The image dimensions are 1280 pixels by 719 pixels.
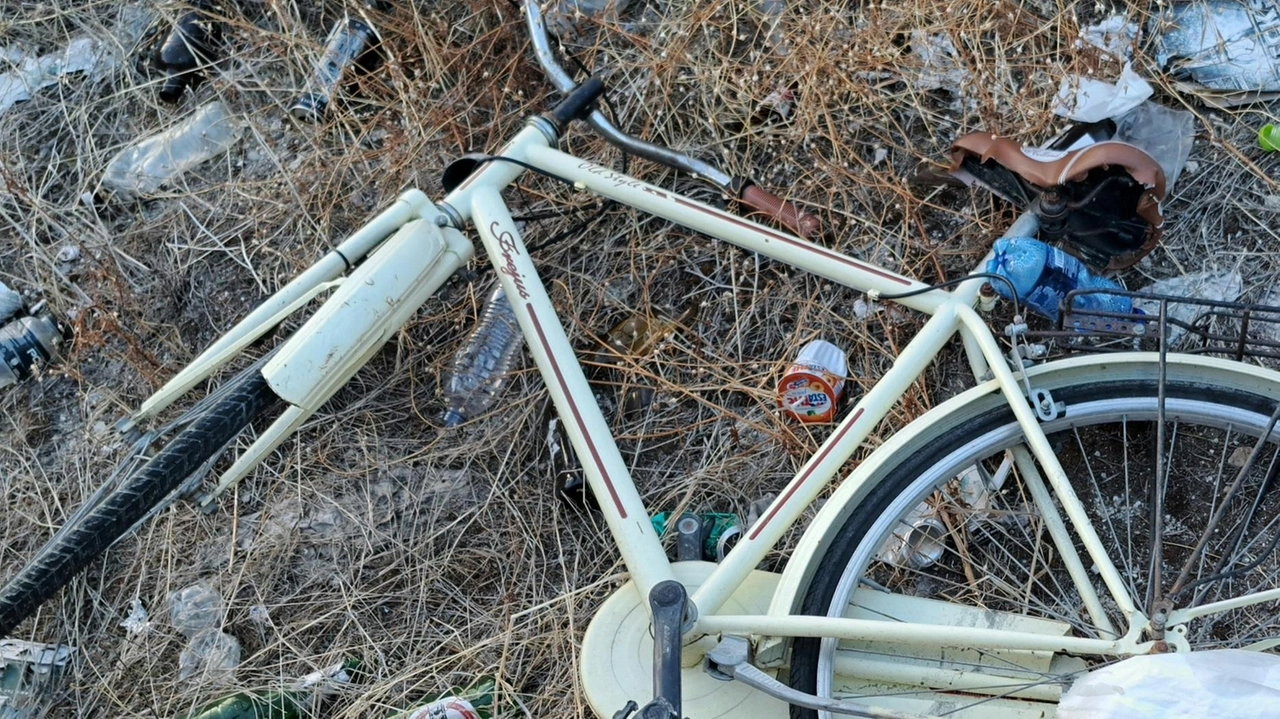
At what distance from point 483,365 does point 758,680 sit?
1319mm

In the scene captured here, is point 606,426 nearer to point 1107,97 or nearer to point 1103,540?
point 1103,540

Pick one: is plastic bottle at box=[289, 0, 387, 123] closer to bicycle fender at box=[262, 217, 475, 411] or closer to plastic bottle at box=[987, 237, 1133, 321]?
bicycle fender at box=[262, 217, 475, 411]

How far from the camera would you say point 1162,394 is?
73.5 inches

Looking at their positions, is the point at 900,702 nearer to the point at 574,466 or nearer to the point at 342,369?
the point at 574,466

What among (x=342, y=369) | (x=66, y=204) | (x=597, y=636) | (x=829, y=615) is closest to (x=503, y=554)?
(x=597, y=636)

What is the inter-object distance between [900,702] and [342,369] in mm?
1231

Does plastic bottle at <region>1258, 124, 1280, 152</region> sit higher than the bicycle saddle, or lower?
lower

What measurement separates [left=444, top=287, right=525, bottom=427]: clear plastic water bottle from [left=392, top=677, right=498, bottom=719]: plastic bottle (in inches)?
27.9

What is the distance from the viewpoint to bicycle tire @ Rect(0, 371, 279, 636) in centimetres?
189

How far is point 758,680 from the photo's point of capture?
1865 millimetres

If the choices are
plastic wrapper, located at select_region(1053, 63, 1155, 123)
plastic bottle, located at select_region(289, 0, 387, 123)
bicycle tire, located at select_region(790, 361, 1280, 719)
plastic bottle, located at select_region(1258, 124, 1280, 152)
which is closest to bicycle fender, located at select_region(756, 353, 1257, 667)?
bicycle tire, located at select_region(790, 361, 1280, 719)

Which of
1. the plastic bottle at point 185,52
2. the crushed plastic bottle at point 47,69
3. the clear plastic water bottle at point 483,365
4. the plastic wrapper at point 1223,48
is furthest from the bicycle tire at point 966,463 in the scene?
the crushed plastic bottle at point 47,69

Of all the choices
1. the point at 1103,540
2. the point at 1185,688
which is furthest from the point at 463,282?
the point at 1185,688

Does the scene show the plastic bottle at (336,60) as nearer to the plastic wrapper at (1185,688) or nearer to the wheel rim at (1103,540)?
the wheel rim at (1103,540)
